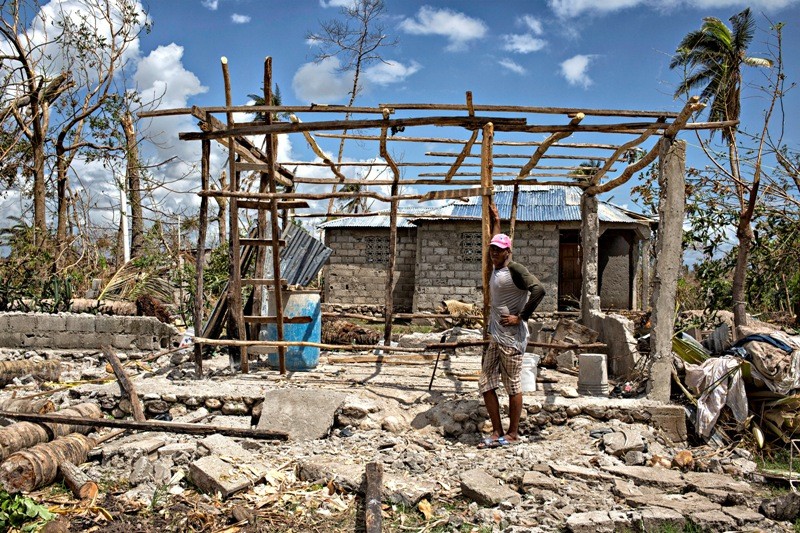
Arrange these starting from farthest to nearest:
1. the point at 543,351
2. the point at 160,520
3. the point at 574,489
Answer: the point at 543,351 < the point at 574,489 < the point at 160,520

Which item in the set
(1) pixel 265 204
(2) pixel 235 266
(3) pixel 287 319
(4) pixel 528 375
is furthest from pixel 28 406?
(4) pixel 528 375

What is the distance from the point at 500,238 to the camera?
6004 mm

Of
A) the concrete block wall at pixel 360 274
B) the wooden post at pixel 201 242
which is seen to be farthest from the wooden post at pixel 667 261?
the concrete block wall at pixel 360 274

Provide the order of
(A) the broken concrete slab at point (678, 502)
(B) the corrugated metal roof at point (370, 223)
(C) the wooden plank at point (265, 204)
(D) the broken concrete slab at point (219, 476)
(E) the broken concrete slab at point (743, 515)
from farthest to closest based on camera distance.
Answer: (B) the corrugated metal roof at point (370, 223)
(C) the wooden plank at point (265, 204)
(D) the broken concrete slab at point (219, 476)
(A) the broken concrete slab at point (678, 502)
(E) the broken concrete slab at point (743, 515)

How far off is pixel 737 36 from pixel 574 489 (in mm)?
20243

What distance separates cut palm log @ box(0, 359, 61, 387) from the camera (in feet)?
27.9

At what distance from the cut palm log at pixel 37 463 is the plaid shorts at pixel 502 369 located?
357cm

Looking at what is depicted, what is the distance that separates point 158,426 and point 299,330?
2730mm

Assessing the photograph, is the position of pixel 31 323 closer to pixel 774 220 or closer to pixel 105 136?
pixel 105 136

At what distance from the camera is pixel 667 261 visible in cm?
654

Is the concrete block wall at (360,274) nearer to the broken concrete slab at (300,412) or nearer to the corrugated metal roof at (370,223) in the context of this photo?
the corrugated metal roof at (370,223)

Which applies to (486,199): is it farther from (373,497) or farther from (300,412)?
(373,497)

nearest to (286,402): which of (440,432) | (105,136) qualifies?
(440,432)

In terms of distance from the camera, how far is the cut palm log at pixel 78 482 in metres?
4.77
